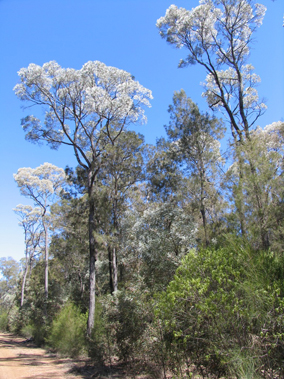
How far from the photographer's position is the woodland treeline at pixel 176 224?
3408 mm

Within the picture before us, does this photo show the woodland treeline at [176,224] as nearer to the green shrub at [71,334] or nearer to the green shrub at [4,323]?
the green shrub at [71,334]

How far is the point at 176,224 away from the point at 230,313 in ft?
23.3

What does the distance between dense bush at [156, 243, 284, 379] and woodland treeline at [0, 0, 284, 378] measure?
20 mm

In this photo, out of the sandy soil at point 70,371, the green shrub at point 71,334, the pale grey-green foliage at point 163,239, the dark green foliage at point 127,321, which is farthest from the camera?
the green shrub at point 71,334

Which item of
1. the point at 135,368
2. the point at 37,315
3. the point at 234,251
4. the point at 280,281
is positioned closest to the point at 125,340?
the point at 135,368

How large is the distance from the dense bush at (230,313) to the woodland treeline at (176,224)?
0.02 meters

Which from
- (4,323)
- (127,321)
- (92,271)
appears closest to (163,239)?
(92,271)

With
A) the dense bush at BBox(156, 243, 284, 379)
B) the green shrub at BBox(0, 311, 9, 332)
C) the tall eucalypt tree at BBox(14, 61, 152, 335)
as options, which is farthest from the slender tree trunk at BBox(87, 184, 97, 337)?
the green shrub at BBox(0, 311, 9, 332)

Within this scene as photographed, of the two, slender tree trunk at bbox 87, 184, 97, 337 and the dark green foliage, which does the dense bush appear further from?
slender tree trunk at bbox 87, 184, 97, 337

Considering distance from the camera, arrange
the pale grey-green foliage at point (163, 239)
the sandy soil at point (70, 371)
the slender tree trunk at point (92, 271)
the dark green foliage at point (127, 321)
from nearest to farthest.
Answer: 1. the dark green foliage at point (127, 321)
2. the sandy soil at point (70, 371)
3. the pale grey-green foliage at point (163, 239)
4. the slender tree trunk at point (92, 271)

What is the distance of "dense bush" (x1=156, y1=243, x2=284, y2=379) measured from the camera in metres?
3.00

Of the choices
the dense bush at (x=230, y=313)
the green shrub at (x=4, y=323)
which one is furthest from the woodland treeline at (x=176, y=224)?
the green shrub at (x=4, y=323)

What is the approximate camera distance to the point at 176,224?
34.1 feet

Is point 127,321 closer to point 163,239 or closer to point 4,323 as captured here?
point 163,239
